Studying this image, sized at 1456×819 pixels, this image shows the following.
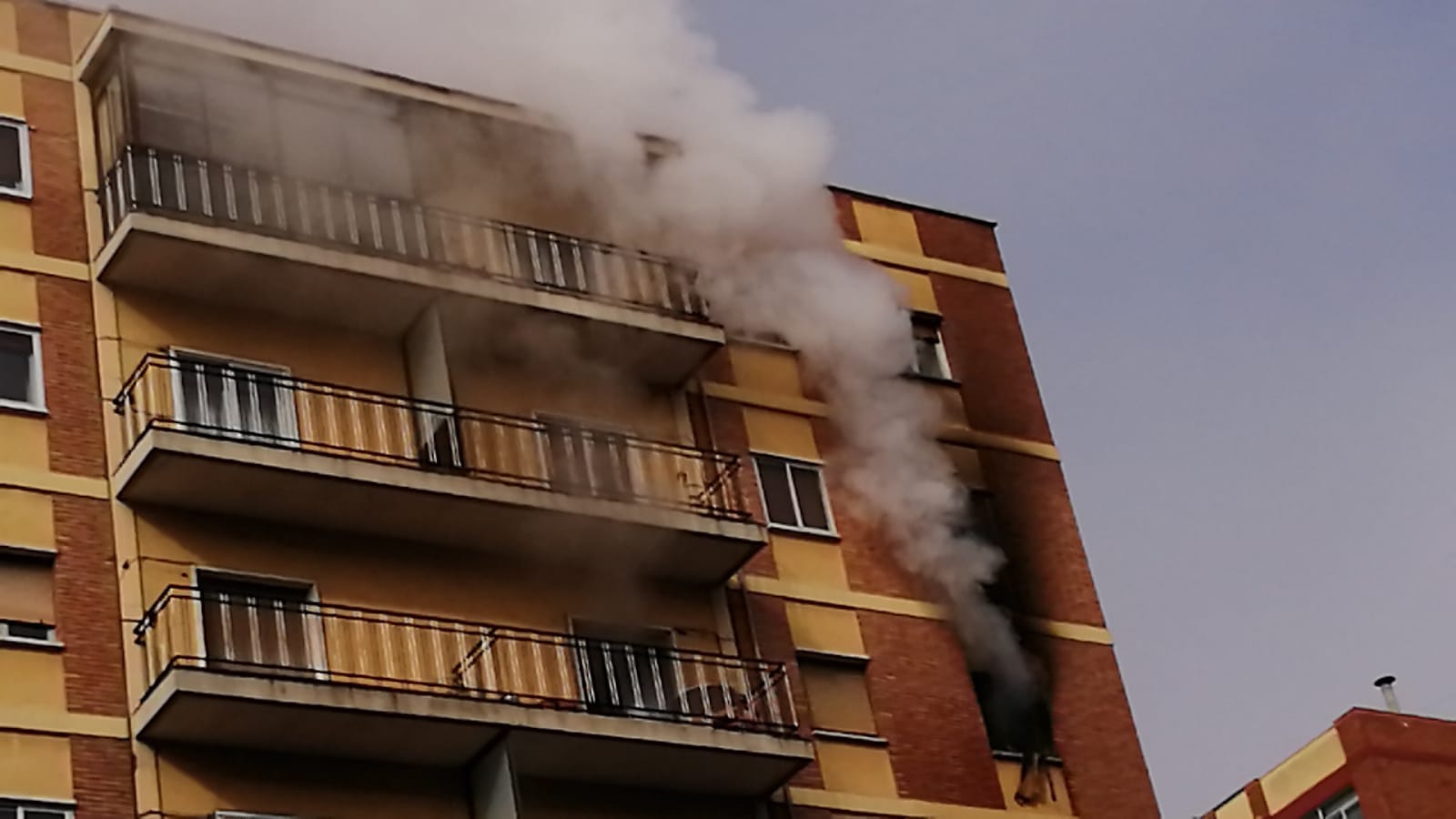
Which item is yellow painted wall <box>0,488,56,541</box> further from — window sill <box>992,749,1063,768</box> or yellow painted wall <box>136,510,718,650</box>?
window sill <box>992,749,1063,768</box>

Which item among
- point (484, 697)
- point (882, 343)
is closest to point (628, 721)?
point (484, 697)

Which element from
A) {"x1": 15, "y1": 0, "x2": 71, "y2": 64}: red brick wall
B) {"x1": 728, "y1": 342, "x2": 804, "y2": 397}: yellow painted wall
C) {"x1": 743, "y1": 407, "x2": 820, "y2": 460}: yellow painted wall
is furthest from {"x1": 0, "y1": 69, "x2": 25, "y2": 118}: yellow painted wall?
{"x1": 743, "y1": 407, "x2": 820, "y2": 460}: yellow painted wall

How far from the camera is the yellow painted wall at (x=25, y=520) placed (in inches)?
754

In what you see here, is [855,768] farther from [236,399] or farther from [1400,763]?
[1400,763]

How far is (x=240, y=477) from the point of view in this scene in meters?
19.6

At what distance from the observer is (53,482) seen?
1956cm

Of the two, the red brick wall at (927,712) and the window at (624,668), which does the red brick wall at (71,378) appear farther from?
the red brick wall at (927,712)

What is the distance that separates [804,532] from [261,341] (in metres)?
5.79

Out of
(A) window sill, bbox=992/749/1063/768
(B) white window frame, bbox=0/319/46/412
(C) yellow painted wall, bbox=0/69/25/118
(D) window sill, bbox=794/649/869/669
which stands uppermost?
(C) yellow painted wall, bbox=0/69/25/118

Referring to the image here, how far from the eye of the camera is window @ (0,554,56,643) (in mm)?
18703

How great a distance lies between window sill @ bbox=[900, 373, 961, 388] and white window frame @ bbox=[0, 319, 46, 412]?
374 inches

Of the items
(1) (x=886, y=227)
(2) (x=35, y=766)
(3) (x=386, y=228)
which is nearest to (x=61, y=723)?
(2) (x=35, y=766)

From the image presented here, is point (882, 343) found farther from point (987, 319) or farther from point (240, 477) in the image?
point (240, 477)

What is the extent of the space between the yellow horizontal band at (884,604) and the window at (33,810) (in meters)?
7.29
